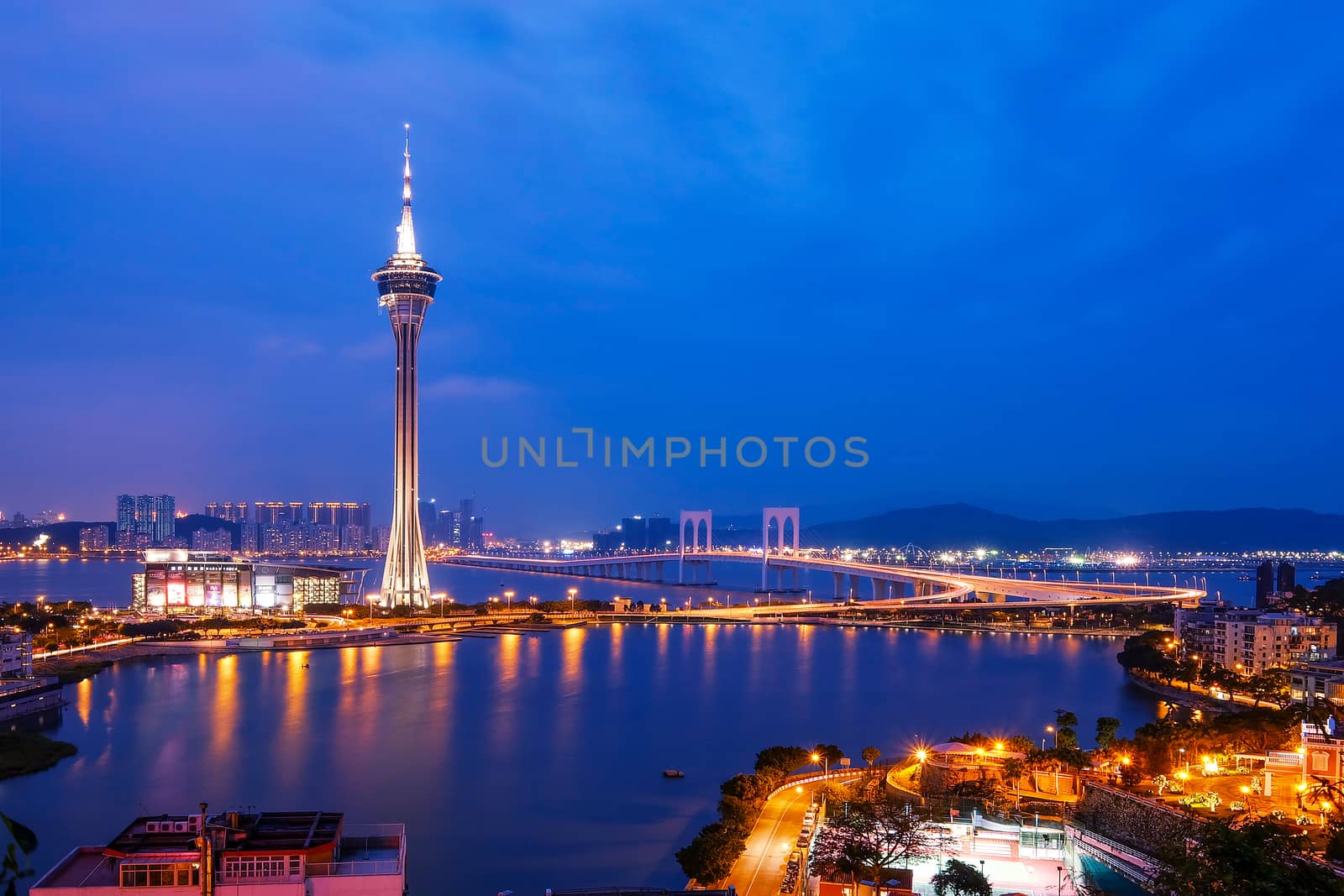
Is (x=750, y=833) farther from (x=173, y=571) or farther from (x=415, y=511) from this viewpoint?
(x=173, y=571)

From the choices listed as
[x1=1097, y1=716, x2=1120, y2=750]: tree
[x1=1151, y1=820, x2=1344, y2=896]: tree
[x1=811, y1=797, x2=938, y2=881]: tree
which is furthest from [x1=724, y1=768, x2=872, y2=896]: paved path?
[x1=1151, y1=820, x2=1344, y2=896]: tree

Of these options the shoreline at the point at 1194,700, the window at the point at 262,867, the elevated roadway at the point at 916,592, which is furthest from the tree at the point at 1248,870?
the elevated roadway at the point at 916,592

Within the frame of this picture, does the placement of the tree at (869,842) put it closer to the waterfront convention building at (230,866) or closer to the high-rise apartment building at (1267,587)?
the waterfront convention building at (230,866)

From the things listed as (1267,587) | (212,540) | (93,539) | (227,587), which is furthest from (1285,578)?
(93,539)

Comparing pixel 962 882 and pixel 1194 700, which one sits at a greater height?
pixel 962 882

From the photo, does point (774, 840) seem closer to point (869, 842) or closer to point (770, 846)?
point (770, 846)
